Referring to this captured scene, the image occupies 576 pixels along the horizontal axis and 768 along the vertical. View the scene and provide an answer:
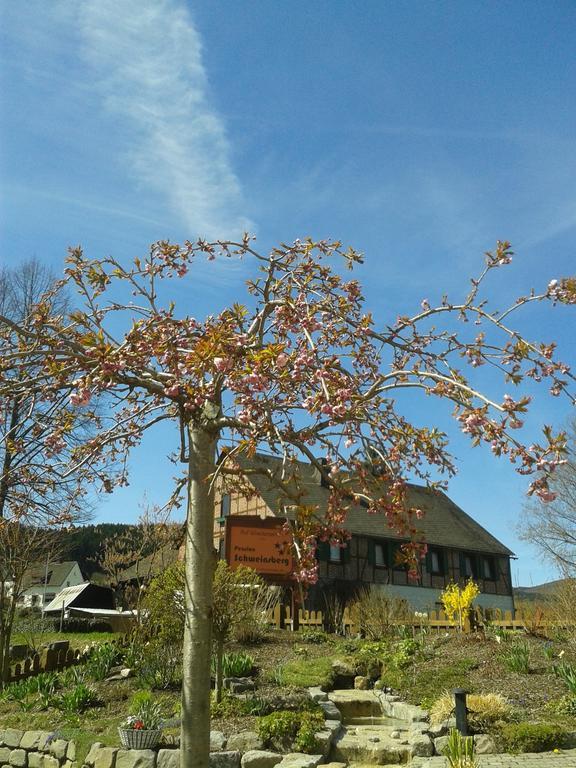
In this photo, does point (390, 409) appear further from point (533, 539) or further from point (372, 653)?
point (533, 539)

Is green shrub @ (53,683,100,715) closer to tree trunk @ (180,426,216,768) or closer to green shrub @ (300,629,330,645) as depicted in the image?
tree trunk @ (180,426,216,768)

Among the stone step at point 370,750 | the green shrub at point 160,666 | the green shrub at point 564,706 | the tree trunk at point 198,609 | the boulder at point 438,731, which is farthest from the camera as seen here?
the green shrub at point 160,666

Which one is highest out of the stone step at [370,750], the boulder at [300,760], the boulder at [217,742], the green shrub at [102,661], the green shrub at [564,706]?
the green shrub at [102,661]

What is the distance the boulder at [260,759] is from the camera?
771 centimetres

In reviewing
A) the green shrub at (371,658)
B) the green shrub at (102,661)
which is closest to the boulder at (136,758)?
the green shrub at (102,661)

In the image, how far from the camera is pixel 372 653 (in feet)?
43.0

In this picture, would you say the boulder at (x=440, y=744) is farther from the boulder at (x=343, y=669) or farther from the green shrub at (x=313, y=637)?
the green shrub at (x=313, y=637)

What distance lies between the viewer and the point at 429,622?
1612 cm

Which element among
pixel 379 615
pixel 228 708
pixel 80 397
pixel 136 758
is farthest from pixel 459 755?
pixel 379 615

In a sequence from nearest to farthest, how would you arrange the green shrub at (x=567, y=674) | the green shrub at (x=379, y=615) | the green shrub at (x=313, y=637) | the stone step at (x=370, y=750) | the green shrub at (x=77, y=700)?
the stone step at (x=370, y=750) → the green shrub at (x=567, y=674) → the green shrub at (x=77, y=700) → the green shrub at (x=313, y=637) → the green shrub at (x=379, y=615)

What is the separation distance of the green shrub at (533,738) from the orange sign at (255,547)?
11.6 meters

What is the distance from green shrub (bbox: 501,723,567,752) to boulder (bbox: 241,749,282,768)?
2.74 metres

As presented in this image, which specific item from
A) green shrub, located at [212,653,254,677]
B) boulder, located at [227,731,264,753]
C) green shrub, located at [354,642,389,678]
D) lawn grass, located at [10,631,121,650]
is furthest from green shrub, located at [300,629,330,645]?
boulder, located at [227,731,264,753]

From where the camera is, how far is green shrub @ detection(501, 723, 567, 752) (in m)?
8.00
